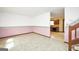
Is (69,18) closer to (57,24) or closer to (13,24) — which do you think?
(57,24)

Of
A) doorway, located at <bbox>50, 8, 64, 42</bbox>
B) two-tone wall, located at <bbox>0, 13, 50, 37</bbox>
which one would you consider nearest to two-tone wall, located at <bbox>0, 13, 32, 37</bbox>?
two-tone wall, located at <bbox>0, 13, 50, 37</bbox>

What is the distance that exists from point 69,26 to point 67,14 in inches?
4.0

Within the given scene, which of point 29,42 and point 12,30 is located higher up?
point 12,30

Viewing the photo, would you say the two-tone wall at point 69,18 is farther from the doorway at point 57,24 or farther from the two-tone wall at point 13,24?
the two-tone wall at point 13,24

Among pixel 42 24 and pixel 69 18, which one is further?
pixel 42 24

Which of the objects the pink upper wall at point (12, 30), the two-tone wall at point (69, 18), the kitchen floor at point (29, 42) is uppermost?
the two-tone wall at point (69, 18)

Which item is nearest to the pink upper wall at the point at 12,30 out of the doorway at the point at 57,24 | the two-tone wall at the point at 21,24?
the two-tone wall at the point at 21,24

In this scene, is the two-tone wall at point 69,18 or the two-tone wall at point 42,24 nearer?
the two-tone wall at point 69,18

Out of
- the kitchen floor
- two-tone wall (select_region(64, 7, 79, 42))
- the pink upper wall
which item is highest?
two-tone wall (select_region(64, 7, 79, 42))

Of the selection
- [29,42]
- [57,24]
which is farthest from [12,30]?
[57,24]

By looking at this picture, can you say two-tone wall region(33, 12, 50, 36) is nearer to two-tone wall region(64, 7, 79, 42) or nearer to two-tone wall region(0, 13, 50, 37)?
two-tone wall region(0, 13, 50, 37)
